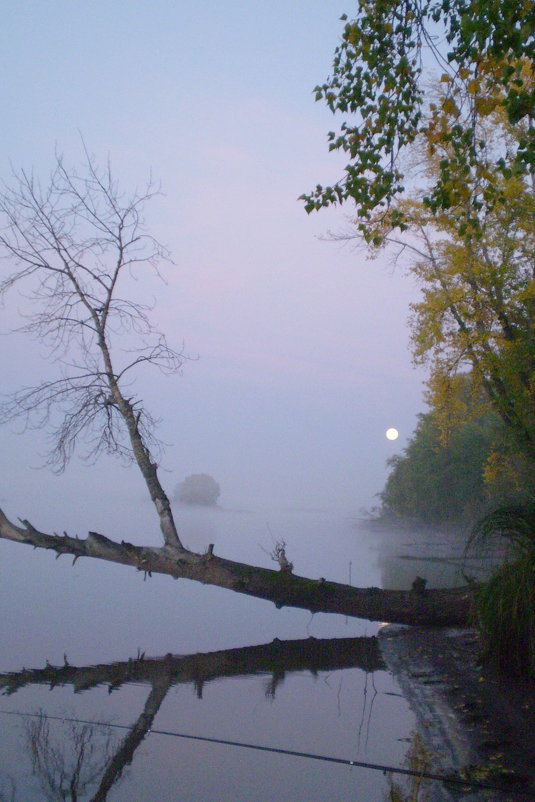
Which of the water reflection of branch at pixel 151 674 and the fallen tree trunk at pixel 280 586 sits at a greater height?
the fallen tree trunk at pixel 280 586

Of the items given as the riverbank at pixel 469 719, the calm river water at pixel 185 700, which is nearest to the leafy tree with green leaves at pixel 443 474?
the calm river water at pixel 185 700

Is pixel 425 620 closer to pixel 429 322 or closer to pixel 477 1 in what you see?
pixel 477 1

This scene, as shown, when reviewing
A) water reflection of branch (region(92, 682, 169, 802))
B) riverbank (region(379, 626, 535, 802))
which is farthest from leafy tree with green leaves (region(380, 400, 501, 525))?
water reflection of branch (region(92, 682, 169, 802))

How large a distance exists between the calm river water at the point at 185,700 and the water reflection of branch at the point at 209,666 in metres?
0.03

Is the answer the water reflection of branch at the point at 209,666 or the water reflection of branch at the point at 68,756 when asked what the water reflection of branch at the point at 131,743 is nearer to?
the water reflection of branch at the point at 68,756

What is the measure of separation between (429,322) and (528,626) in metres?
13.8

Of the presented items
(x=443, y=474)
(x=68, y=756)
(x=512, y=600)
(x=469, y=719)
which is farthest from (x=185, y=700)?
(x=443, y=474)

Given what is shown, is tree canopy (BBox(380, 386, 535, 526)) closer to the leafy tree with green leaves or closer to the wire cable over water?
the leafy tree with green leaves

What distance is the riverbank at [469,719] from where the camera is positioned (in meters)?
5.21

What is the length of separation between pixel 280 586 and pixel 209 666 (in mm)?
1902

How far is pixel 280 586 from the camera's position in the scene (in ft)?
36.7

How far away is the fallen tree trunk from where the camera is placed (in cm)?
1115

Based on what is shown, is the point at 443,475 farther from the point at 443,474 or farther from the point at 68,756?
the point at 68,756

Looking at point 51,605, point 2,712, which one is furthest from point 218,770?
point 51,605
